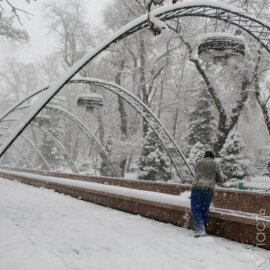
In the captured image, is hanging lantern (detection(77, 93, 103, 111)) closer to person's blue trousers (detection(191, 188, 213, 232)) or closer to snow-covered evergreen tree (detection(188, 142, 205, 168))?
person's blue trousers (detection(191, 188, 213, 232))

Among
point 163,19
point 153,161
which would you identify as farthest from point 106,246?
point 153,161

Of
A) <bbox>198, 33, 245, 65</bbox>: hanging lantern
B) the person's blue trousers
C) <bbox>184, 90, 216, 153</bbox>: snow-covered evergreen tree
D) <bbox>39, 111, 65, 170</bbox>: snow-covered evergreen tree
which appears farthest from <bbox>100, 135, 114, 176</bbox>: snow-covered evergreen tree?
the person's blue trousers

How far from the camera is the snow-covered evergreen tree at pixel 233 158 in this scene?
2831cm

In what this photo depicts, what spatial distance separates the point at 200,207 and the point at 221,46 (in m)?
4.58

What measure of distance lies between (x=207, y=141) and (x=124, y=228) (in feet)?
88.8

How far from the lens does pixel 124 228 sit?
949 centimetres

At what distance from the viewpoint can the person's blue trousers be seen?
8.59 meters

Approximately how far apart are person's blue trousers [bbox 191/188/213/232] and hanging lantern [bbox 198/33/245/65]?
4.22 m

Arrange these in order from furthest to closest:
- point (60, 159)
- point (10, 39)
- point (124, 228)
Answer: point (60, 159) → point (10, 39) → point (124, 228)

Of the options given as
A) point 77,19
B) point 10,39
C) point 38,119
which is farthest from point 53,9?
point 10,39

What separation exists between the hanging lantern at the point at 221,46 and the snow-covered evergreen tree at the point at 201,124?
23.9 meters

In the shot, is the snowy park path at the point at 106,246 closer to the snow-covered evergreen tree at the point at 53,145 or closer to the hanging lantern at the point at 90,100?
the hanging lantern at the point at 90,100

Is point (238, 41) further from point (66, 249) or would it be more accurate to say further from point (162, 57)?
point (162, 57)

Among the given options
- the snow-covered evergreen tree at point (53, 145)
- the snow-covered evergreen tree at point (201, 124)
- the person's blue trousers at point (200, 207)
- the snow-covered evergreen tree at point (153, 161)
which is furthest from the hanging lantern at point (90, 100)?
the snow-covered evergreen tree at point (53, 145)
